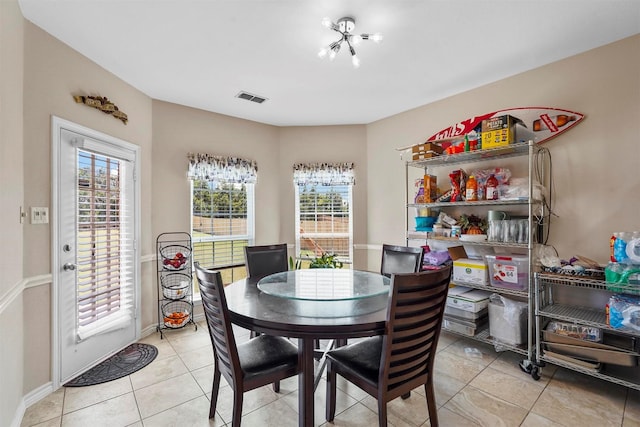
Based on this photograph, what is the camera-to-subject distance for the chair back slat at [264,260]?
9.43 feet

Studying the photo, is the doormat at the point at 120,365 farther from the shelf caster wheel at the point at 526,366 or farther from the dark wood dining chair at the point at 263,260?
the shelf caster wheel at the point at 526,366

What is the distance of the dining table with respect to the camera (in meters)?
1.56

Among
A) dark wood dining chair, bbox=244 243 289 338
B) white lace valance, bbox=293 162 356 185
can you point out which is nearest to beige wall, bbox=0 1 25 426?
dark wood dining chair, bbox=244 243 289 338

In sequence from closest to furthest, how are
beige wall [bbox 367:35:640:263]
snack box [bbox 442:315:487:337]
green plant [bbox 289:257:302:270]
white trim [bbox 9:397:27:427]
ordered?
1. white trim [bbox 9:397:27:427]
2. beige wall [bbox 367:35:640:263]
3. snack box [bbox 442:315:487:337]
4. green plant [bbox 289:257:302:270]

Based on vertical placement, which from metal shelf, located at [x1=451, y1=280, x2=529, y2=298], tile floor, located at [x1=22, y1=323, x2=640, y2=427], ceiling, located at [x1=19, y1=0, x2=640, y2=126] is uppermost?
ceiling, located at [x1=19, y1=0, x2=640, y2=126]

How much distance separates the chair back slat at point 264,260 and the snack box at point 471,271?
1.72m

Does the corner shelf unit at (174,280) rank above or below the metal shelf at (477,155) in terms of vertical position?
below

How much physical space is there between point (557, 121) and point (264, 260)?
291 centimetres

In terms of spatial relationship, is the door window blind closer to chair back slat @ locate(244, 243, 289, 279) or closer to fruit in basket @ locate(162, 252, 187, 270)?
fruit in basket @ locate(162, 252, 187, 270)

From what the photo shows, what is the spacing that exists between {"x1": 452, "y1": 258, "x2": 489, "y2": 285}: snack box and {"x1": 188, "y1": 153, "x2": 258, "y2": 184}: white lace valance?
2.74 metres

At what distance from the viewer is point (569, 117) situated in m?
2.59

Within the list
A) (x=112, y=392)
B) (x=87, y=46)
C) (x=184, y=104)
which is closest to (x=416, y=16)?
(x=87, y=46)

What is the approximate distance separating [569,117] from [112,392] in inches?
168

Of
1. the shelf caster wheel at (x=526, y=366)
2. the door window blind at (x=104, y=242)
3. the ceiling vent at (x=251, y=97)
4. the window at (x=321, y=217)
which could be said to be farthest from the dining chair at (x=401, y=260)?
the door window blind at (x=104, y=242)
